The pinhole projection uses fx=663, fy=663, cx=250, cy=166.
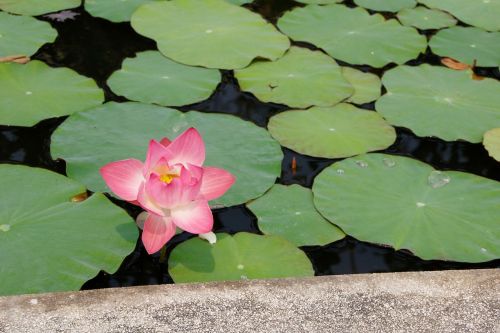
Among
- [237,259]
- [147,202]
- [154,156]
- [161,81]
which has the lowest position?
[237,259]

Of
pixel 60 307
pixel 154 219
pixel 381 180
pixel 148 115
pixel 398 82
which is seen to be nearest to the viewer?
pixel 60 307

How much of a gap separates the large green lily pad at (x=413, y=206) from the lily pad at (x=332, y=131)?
3.9 inches

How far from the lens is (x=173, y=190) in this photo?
180 cm

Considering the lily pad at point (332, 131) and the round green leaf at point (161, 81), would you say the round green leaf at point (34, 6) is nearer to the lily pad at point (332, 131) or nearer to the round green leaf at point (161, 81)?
the round green leaf at point (161, 81)

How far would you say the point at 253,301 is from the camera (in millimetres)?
1609

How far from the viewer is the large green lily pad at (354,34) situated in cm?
317

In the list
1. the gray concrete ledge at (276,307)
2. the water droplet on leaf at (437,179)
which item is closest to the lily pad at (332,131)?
the water droplet on leaf at (437,179)

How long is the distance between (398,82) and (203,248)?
1.37 m

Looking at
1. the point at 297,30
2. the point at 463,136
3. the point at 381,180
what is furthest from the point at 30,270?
the point at 297,30

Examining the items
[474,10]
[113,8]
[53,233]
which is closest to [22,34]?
[113,8]

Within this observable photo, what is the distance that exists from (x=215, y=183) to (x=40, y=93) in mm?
1110

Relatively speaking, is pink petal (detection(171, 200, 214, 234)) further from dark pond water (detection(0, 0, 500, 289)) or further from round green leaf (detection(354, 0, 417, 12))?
round green leaf (detection(354, 0, 417, 12))

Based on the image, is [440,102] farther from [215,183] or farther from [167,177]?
[167,177]

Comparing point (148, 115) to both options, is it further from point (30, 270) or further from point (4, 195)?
point (30, 270)
